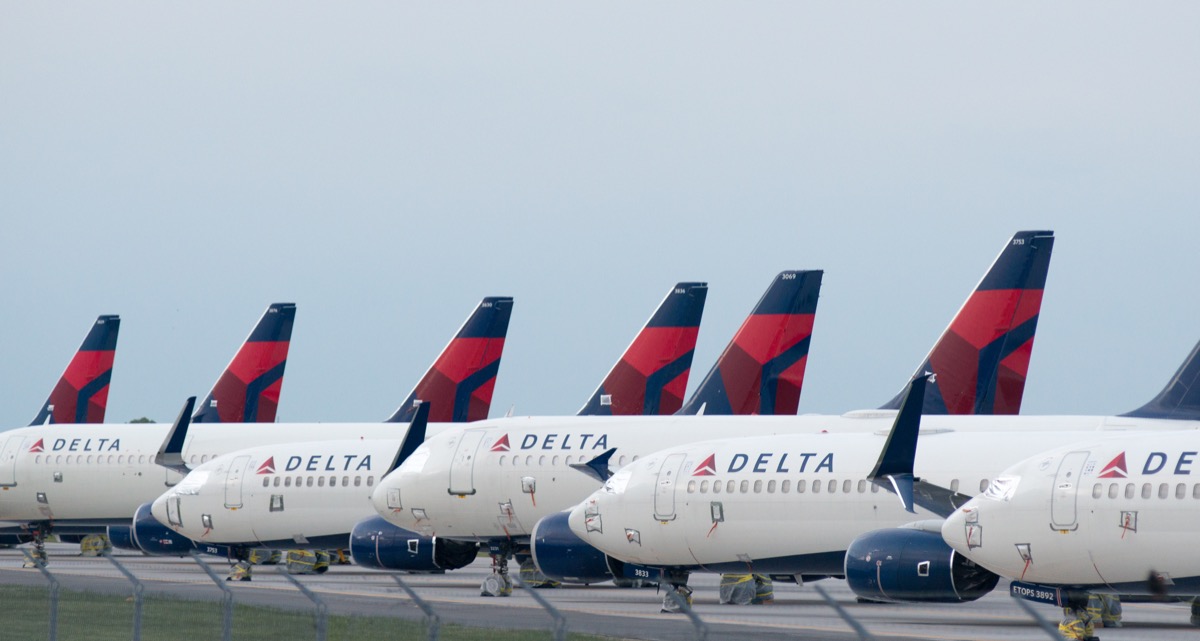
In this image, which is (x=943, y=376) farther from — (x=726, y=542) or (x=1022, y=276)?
(x=726, y=542)

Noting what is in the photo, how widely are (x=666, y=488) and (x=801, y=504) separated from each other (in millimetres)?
2965

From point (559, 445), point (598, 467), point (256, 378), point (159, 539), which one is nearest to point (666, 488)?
point (598, 467)

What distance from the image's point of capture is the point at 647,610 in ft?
111

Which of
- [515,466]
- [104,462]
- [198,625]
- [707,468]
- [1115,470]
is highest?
[1115,470]

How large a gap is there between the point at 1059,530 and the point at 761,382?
797 inches

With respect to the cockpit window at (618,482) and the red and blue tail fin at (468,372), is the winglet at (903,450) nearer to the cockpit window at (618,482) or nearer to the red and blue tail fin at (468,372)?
the cockpit window at (618,482)

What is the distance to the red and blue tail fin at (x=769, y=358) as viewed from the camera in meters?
46.6

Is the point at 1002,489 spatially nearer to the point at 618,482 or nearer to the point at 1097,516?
the point at 1097,516

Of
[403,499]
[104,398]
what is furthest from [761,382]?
[104,398]

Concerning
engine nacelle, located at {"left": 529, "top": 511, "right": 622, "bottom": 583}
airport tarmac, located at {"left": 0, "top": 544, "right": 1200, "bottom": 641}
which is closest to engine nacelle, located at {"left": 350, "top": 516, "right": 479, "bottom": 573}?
airport tarmac, located at {"left": 0, "top": 544, "right": 1200, "bottom": 641}

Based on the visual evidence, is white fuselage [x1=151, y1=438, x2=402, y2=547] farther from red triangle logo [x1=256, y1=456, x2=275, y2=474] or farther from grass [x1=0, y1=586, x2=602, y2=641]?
grass [x1=0, y1=586, x2=602, y2=641]

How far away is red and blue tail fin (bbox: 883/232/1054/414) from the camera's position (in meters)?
41.2

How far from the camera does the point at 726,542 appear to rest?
114ft

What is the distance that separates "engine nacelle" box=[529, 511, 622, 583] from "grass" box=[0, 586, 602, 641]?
750 cm
